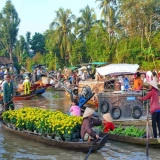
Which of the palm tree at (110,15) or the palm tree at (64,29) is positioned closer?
the palm tree at (110,15)

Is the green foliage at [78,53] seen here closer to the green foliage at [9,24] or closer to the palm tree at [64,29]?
the palm tree at [64,29]

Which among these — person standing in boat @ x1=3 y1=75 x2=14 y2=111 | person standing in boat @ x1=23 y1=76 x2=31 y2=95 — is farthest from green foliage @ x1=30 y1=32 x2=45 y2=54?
person standing in boat @ x1=3 y1=75 x2=14 y2=111

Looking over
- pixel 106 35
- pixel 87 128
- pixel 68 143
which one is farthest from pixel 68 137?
Result: pixel 106 35

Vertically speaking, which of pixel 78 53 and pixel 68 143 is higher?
pixel 78 53

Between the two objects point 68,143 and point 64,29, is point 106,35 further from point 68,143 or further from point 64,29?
point 68,143

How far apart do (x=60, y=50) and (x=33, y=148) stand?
37.8 meters

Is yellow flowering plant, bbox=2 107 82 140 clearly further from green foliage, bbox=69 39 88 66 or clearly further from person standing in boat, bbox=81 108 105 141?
green foliage, bbox=69 39 88 66

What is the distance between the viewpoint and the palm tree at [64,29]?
45.5m

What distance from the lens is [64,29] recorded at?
149 ft

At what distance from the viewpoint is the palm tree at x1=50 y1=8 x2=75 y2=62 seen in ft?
149

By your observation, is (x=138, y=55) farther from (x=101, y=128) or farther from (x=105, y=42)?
(x=101, y=128)

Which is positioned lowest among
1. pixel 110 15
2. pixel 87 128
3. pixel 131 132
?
pixel 131 132

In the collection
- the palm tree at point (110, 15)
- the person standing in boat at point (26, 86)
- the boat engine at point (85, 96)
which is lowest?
the boat engine at point (85, 96)

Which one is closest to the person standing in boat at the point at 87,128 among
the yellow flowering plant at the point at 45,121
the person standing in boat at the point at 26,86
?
the yellow flowering plant at the point at 45,121
